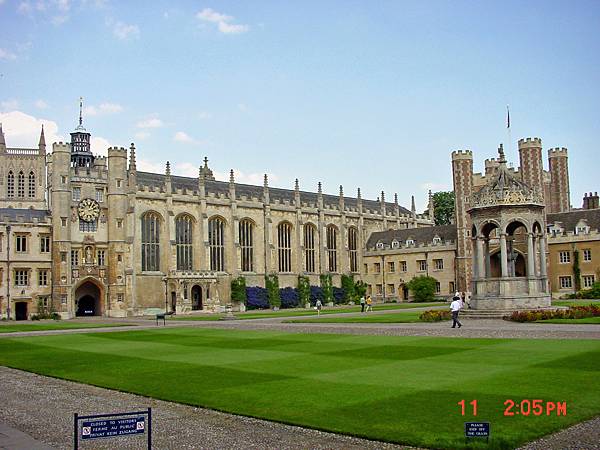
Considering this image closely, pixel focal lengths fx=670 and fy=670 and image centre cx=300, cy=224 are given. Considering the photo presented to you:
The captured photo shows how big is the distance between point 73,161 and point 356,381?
56.2 meters

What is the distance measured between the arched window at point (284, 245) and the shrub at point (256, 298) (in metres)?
5.02

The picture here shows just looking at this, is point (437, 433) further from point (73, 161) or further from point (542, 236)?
point (73, 161)

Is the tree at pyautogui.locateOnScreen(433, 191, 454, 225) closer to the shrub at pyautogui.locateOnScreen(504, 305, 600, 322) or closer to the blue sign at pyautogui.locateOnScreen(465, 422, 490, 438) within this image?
the shrub at pyautogui.locateOnScreen(504, 305, 600, 322)

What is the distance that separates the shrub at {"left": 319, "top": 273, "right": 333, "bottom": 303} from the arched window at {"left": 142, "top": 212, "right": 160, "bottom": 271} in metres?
20.1

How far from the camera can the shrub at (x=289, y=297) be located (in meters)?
69.9

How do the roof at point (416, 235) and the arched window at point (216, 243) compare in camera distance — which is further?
the roof at point (416, 235)

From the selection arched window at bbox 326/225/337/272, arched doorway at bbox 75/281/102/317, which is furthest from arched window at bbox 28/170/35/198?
arched window at bbox 326/225/337/272

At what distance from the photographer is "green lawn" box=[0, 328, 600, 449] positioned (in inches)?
414

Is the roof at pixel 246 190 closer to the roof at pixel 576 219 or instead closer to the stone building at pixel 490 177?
the stone building at pixel 490 177

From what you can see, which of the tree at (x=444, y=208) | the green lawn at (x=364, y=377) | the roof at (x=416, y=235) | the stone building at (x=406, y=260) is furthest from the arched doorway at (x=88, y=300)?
the tree at (x=444, y=208)

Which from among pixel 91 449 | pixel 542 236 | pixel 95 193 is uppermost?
pixel 95 193

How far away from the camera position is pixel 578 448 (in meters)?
8.98

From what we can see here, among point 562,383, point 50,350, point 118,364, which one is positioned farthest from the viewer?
point 50,350

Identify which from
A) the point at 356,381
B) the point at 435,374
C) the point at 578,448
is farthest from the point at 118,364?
the point at 578,448
